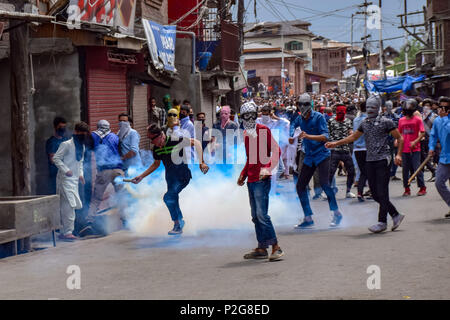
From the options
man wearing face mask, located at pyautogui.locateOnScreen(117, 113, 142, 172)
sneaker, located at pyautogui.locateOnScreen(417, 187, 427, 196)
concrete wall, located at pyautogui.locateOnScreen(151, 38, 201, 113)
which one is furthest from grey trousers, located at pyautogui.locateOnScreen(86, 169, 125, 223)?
concrete wall, located at pyautogui.locateOnScreen(151, 38, 201, 113)

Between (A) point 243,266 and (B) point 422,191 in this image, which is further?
(B) point 422,191

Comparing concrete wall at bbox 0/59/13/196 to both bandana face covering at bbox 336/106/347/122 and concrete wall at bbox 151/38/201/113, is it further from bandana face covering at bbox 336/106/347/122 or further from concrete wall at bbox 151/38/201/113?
concrete wall at bbox 151/38/201/113

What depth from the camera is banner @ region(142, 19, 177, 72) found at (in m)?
18.0

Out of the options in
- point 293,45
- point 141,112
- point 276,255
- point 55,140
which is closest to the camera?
point 276,255

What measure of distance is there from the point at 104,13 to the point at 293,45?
94928 mm

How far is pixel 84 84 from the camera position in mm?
14883

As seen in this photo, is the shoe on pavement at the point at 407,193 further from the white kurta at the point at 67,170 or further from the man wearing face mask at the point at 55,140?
the man wearing face mask at the point at 55,140

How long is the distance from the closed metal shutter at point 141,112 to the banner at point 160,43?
1.43 m

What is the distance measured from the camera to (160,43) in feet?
61.6

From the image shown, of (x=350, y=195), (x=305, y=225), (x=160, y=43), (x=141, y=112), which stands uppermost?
(x=160, y=43)

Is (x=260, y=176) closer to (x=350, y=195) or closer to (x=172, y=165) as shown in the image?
(x=172, y=165)

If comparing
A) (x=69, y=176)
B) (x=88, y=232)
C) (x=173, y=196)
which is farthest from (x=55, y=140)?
(x=173, y=196)

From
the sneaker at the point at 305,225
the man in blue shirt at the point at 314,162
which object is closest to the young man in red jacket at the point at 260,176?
the man in blue shirt at the point at 314,162

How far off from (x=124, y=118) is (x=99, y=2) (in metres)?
2.69
